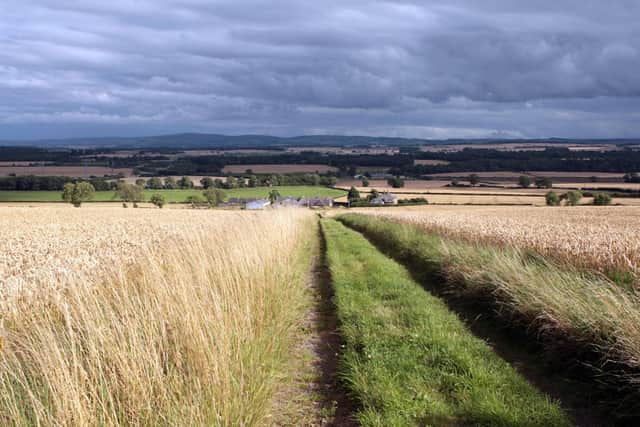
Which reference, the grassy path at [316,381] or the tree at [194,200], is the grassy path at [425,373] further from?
the tree at [194,200]

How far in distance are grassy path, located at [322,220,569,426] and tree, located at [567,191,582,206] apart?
70756 millimetres

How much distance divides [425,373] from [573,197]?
249ft

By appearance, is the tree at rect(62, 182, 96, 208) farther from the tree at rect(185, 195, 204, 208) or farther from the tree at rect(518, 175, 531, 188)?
the tree at rect(518, 175, 531, 188)

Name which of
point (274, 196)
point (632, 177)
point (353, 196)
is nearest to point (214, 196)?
point (274, 196)

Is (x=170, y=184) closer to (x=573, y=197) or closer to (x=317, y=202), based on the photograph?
(x=317, y=202)

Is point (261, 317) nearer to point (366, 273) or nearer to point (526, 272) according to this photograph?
point (526, 272)

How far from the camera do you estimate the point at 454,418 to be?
4852 millimetres

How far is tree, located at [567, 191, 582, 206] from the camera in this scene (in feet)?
232

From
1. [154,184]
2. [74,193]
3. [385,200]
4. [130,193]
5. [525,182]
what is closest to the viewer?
[74,193]

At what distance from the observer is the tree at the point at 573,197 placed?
70688 millimetres

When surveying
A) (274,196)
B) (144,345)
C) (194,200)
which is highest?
(144,345)

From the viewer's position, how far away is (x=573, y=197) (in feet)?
236

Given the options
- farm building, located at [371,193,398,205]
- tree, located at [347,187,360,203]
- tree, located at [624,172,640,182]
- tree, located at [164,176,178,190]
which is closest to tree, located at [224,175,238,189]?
tree, located at [164,176,178,190]

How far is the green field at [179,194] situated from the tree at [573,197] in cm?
4197
